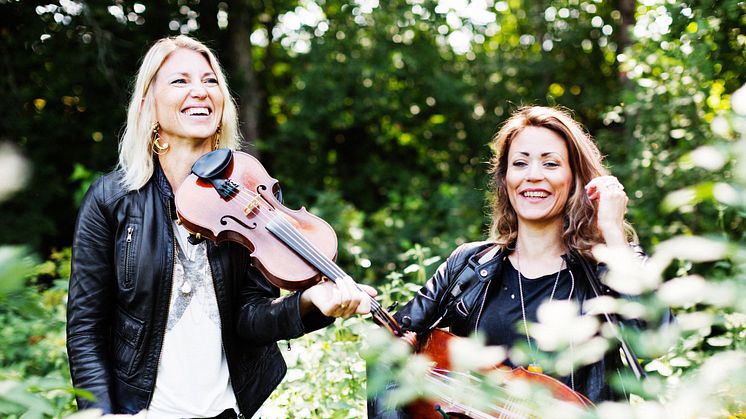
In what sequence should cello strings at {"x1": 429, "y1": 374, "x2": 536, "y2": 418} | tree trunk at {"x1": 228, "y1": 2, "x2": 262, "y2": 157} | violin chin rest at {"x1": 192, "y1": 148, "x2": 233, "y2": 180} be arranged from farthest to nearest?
tree trunk at {"x1": 228, "y1": 2, "x2": 262, "y2": 157} < violin chin rest at {"x1": 192, "y1": 148, "x2": 233, "y2": 180} < cello strings at {"x1": 429, "y1": 374, "x2": 536, "y2": 418}

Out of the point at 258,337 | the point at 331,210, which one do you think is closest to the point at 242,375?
the point at 258,337

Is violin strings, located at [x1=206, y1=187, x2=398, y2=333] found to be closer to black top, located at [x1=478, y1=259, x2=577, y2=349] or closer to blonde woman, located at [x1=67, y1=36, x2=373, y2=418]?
blonde woman, located at [x1=67, y1=36, x2=373, y2=418]

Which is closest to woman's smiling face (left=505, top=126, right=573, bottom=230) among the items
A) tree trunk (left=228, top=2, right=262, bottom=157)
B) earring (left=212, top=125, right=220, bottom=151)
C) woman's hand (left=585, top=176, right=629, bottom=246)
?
woman's hand (left=585, top=176, right=629, bottom=246)

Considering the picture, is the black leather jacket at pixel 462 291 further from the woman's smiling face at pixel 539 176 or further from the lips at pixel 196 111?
the lips at pixel 196 111

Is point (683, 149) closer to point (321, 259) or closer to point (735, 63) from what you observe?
point (735, 63)

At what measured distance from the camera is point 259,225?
1854mm

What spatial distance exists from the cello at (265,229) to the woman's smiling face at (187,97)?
0.09m

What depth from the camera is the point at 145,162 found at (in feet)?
6.15

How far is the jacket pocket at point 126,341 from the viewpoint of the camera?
5.73 feet

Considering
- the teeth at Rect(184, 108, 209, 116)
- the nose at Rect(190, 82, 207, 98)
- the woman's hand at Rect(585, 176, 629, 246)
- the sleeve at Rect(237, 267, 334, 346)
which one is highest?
the nose at Rect(190, 82, 207, 98)

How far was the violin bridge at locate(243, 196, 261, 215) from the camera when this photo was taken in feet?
6.11

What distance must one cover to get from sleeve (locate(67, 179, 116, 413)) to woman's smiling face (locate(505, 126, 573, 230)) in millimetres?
1168

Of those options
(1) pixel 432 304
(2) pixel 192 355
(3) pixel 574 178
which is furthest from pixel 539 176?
(2) pixel 192 355

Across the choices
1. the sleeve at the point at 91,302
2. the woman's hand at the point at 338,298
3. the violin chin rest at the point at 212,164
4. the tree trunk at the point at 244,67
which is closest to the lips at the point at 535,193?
the woman's hand at the point at 338,298
